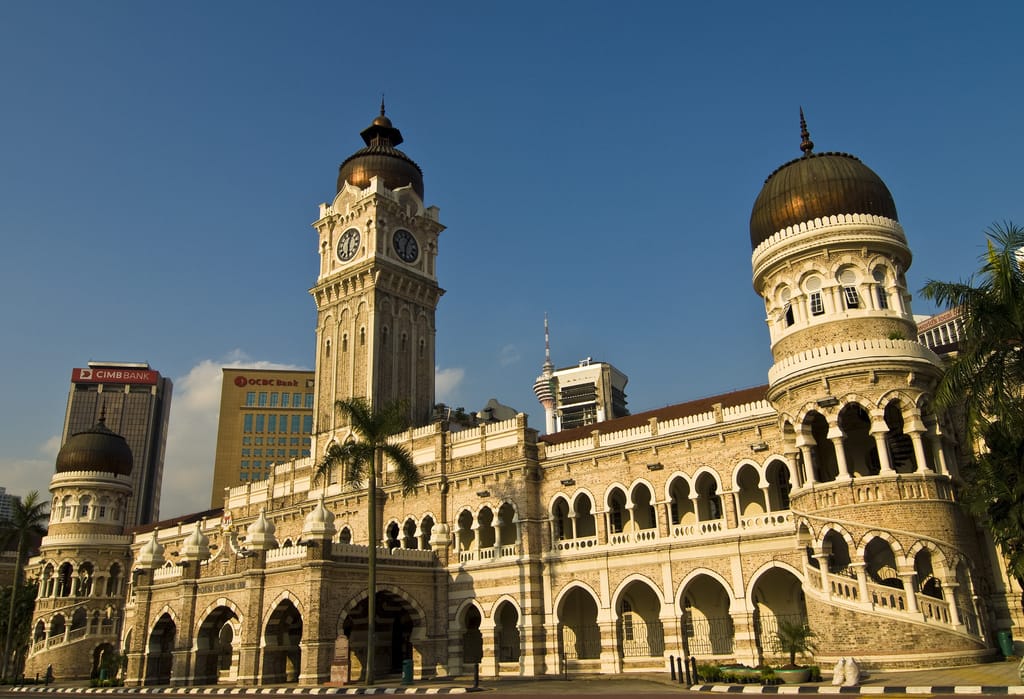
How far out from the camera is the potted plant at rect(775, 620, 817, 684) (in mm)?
23562

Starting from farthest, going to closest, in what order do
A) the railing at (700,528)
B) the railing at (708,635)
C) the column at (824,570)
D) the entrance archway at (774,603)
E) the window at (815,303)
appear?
1. the railing at (708,635)
2. the railing at (700,528)
3. the entrance archway at (774,603)
4. the window at (815,303)
5. the column at (824,570)

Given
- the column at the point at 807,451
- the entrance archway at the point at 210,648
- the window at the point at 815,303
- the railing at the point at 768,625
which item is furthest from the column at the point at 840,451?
the entrance archway at the point at 210,648

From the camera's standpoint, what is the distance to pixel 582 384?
18675cm

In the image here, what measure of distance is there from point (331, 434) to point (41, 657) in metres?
23.9

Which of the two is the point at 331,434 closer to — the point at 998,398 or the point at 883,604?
the point at 883,604

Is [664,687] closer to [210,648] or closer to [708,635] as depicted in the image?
[708,635]

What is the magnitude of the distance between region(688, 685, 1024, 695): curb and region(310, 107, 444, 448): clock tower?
2962 cm

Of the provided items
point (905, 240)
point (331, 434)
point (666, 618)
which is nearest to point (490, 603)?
point (666, 618)

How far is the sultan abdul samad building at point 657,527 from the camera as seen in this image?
26.8 metres

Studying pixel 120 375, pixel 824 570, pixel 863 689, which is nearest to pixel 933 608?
pixel 824 570

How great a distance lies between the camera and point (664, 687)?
→ 84.5 ft

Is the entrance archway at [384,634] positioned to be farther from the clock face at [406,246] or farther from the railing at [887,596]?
the clock face at [406,246]

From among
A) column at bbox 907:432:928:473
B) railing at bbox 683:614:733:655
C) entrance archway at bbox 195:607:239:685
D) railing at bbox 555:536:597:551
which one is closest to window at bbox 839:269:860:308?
column at bbox 907:432:928:473

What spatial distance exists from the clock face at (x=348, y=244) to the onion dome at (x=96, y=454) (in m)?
23.4
